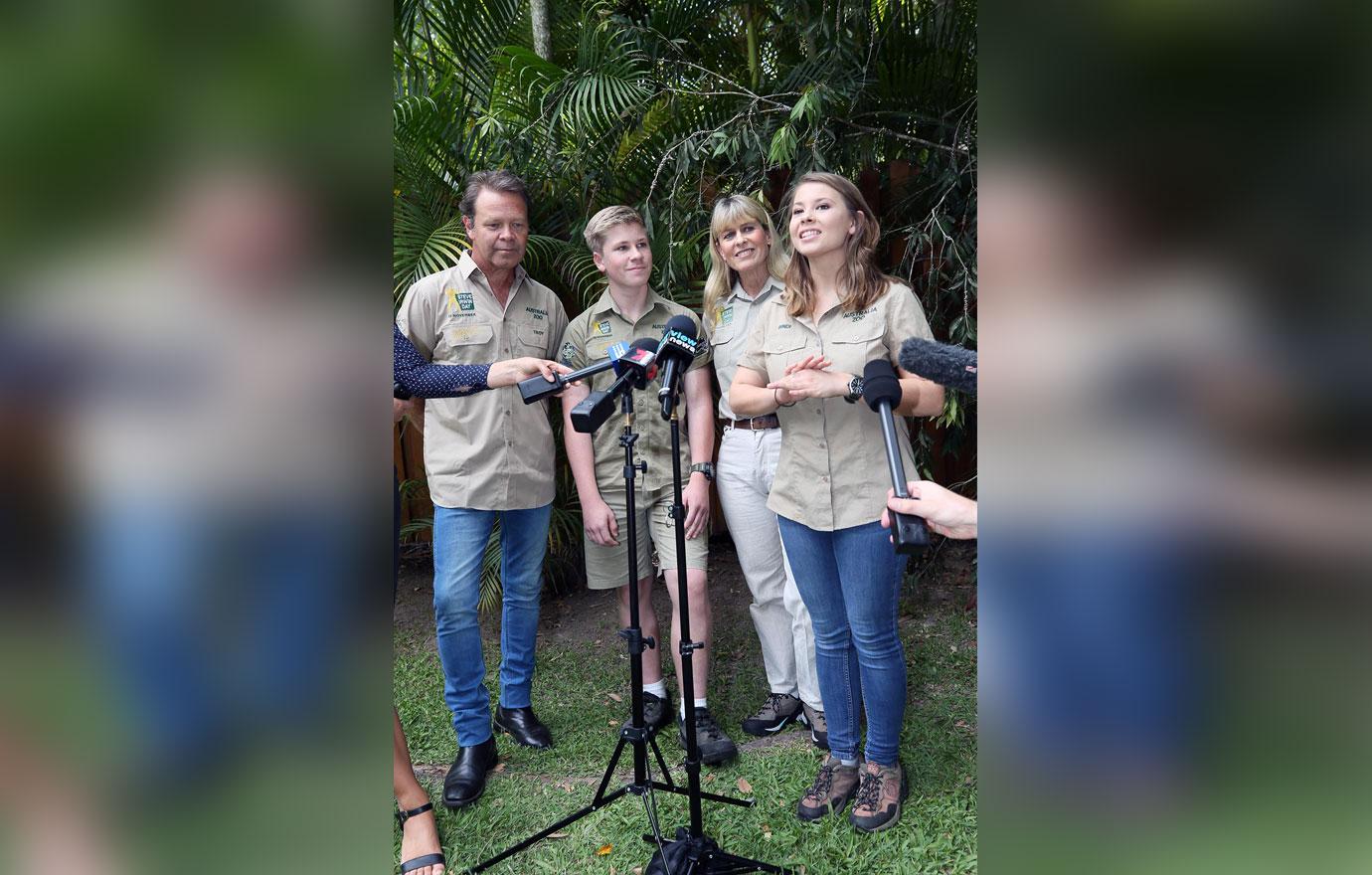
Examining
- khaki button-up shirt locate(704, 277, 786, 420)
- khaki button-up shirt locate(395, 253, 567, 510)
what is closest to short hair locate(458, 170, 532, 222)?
khaki button-up shirt locate(395, 253, 567, 510)

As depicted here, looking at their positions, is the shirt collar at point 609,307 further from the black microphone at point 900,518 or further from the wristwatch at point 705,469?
the black microphone at point 900,518

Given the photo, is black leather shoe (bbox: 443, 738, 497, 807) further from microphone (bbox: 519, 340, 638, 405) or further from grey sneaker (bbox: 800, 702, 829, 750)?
microphone (bbox: 519, 340, 638, 405)

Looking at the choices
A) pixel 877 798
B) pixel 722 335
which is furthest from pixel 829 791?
pixel 722 335

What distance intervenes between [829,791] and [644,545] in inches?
49.4

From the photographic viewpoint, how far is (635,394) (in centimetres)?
348

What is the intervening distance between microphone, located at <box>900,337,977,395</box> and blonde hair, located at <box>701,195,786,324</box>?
2148 millimetres

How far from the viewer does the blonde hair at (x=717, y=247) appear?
10.7ft

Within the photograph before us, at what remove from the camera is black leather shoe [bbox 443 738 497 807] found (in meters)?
3.00

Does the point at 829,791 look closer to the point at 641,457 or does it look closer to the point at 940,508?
the point at 641,457

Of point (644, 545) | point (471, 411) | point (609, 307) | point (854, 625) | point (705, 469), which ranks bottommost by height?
point (854, 625)

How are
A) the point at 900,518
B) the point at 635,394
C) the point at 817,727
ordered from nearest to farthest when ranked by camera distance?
the point at 900,518, the point at 817,727, the point at 635,394

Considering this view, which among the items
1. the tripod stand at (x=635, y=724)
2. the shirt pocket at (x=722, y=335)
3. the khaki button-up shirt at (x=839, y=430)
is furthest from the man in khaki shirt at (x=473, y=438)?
the khaki button-up shirt at (x=839, y=430)
